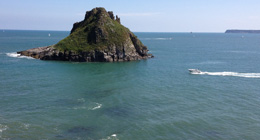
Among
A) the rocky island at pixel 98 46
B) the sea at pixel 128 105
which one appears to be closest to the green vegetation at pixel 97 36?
the rocky island at pixel 98 46

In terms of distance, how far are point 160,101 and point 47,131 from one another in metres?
29.4

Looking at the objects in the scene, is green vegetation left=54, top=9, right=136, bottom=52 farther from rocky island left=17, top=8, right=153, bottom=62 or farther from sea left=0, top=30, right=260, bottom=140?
sea left=0, top=30, right=260, bottom=140

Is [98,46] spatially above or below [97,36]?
below

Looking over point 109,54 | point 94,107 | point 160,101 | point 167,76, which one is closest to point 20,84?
point 94,107

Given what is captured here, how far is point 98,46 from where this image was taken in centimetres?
12938

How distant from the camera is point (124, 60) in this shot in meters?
131

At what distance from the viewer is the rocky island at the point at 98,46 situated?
12731cm

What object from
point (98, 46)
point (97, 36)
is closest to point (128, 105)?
point (98, 46)

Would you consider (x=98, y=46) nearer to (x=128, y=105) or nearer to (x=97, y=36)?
(x=97, y=36)

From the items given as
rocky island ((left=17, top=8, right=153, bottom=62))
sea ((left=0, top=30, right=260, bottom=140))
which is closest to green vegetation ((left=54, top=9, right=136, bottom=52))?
rocky island ((left=17, top=8, right=153, bottom=62))

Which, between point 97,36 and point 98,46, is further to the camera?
point 97,36

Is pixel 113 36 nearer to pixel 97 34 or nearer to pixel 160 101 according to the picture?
pixel 97 34

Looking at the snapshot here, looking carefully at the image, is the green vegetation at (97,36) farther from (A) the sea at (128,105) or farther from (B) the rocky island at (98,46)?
(A) the sea at (128,105)

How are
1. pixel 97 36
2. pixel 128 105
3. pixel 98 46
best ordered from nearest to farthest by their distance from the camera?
pixel 128 105, pixel 98 46, pixel 97 36
